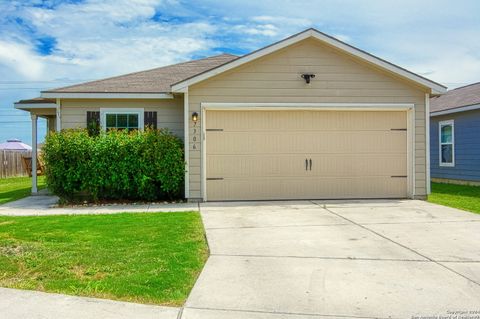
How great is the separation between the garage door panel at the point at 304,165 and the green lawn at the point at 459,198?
4.14 feet

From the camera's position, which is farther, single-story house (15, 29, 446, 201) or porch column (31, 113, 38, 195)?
porch column (31, 113, 38, 195)

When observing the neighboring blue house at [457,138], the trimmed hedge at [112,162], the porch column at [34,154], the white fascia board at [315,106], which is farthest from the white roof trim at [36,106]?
the neighboring blue house at [457,138]

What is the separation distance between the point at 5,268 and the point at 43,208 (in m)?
5.54

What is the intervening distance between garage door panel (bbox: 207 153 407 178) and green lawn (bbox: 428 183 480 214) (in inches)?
49.7

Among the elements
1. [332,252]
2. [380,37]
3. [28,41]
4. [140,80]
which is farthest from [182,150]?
[28,41]

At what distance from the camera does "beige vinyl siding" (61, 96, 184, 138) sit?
11688 millimetres

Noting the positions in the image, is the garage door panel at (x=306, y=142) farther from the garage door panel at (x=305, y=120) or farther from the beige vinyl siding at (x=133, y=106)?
the beige vinyl siding at (x=133, y=106)

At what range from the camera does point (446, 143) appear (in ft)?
55.3

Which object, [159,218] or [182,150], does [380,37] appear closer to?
[182,150]

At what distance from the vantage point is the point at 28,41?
794 inches

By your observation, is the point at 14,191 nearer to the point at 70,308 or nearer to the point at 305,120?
the point at 305,120

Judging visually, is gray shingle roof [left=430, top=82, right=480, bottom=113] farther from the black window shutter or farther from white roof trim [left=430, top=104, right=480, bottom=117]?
the black window shutter

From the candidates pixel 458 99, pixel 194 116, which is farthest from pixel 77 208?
pixel 458 99

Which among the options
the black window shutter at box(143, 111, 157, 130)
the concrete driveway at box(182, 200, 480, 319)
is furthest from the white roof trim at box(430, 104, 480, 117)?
the black window shutter at box(143, 111, 157, 130)
